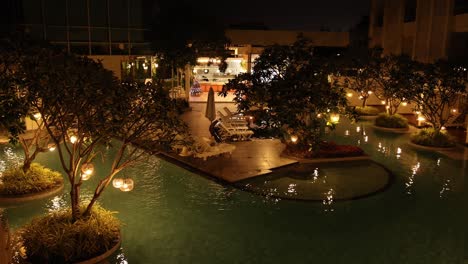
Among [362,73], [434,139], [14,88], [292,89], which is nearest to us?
[14,88]

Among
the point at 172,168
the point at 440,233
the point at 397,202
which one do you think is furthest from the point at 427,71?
the point at 172,168

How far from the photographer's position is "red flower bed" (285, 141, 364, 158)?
15195 mm

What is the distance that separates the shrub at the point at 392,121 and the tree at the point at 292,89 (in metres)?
8.12


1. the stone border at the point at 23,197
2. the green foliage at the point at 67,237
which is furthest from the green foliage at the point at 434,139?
the stone border at the point at 23,197

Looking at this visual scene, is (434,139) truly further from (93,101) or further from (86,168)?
(93,101)

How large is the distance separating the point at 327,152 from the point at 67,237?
9655 millimetres

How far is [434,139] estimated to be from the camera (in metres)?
17.7

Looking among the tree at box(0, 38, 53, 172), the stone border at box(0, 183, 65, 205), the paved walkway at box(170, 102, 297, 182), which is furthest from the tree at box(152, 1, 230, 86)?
the tree at box(0, 38, 53, 172)

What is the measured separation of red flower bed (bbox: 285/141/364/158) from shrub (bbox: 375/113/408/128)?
659 cm

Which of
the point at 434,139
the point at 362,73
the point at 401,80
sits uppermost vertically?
the point at 362,73

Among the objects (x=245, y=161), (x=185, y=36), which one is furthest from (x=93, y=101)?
(x=185, y=36)

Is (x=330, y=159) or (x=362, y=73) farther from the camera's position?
(x=362, y=73)

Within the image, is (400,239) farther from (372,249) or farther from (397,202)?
(397,202)

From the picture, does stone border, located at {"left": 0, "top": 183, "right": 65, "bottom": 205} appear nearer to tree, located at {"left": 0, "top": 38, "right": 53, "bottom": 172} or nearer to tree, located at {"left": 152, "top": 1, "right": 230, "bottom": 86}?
tree, located at {"left": 0, "top": 38, "right": 53, "bottom": 172}
